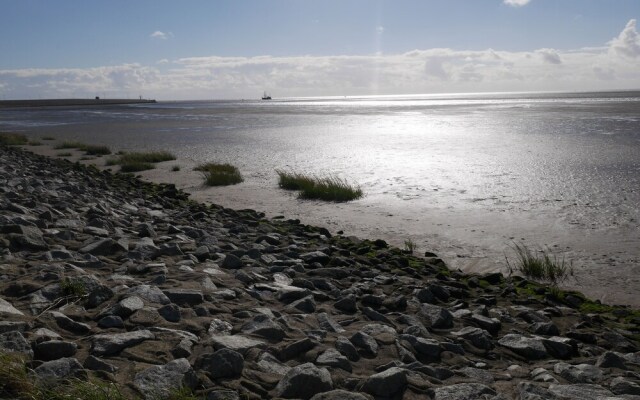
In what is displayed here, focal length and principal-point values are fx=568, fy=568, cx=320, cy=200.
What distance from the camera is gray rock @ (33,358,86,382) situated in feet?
10.7

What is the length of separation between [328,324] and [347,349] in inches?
24.5

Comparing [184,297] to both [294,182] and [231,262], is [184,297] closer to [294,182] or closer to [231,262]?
[231,262]

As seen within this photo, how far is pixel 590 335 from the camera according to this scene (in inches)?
215

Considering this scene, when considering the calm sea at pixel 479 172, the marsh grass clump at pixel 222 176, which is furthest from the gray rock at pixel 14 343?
the marsh grass clump at pixel 222 176

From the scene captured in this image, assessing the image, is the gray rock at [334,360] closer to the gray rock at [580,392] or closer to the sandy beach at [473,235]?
the gray rock at [580,392]

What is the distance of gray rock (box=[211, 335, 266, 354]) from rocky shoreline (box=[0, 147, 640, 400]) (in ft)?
0.05

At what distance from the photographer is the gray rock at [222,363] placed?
3.62 metres

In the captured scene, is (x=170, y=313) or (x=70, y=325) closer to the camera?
(x=70, y=325)

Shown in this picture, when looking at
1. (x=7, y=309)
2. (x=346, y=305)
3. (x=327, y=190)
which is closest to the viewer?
(x=7, y=309)

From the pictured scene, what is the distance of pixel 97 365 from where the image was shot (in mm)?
3496

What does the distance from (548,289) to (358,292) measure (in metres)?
2.78

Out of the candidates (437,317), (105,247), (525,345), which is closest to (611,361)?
(525,345)

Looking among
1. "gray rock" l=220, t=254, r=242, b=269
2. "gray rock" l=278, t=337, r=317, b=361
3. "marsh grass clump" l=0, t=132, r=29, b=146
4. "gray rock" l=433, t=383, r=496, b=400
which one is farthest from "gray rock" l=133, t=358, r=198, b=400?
"marsh grass clump" l=0, t=132, r=29, b=146

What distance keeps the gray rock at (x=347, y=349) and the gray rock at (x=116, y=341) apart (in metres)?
1.35
